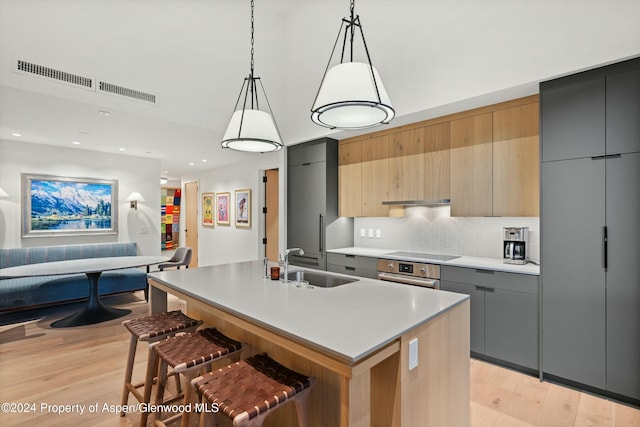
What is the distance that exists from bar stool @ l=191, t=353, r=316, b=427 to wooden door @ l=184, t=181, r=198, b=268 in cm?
738

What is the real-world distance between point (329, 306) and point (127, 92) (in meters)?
3.32

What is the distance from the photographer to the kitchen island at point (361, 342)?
3.88ft

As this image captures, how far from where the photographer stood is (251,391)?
1312 mm

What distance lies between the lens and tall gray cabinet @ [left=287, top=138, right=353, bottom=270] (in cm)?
427

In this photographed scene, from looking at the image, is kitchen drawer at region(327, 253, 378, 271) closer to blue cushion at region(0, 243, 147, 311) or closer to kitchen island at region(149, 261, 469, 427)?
kitchen island at region(149, 261, 469, 427)

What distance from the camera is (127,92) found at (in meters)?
3.40

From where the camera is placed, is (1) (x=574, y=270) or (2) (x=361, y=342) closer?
(2) (x=361, y=342)

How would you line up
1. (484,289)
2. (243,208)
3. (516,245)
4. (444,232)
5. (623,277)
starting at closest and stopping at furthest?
(623,277), (484,289), (516,245), (444,232), (243,208)

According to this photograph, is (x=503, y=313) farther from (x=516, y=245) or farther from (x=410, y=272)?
(x=410, y=272)

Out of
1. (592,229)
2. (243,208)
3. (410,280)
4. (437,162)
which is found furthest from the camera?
(243,208)

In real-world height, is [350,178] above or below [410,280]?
above

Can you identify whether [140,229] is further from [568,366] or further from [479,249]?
[568,366]

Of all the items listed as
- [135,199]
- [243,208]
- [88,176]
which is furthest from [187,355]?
[88,176]

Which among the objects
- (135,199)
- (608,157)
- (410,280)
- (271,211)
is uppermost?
(608,157)
